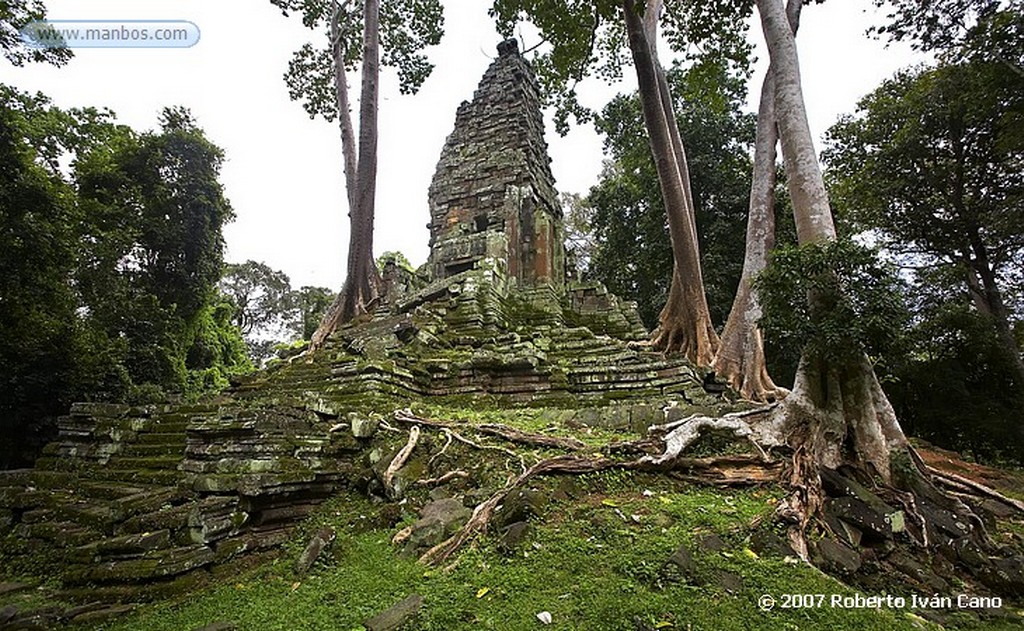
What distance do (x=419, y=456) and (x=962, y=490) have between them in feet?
16.8

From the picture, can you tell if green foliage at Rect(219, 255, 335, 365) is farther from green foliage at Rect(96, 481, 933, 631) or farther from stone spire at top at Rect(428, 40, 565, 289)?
green foliage at Rect(96, 481, 933, 631)

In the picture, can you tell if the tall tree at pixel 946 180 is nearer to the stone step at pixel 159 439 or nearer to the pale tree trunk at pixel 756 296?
the pale tree trunk at pixel 756 296

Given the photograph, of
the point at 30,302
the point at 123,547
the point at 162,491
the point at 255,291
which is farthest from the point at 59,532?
the point at 255,291

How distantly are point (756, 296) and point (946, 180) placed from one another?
23.5ft

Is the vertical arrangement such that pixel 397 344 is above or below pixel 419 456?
above

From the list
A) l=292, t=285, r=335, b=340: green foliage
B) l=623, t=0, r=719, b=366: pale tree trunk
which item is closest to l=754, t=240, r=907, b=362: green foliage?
l=623, t=0, r=719, b=366: pale tree trunk

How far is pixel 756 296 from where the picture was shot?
8188 mm

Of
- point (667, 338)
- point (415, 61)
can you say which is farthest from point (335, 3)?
point (667, 338)

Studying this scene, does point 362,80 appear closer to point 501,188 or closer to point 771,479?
point 501,188

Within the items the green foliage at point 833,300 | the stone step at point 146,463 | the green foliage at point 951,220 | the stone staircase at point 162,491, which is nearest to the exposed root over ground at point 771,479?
the green foliage at point 833,300

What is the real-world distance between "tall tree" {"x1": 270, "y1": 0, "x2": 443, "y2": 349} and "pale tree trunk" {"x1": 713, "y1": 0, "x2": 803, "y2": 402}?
8.10m

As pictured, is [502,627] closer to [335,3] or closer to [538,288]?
[538,288]

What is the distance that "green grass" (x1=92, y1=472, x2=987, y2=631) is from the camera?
2.41 meters

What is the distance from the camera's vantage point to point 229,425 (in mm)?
4223
